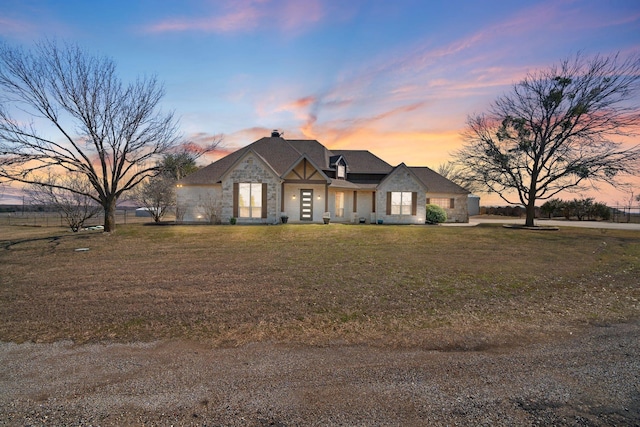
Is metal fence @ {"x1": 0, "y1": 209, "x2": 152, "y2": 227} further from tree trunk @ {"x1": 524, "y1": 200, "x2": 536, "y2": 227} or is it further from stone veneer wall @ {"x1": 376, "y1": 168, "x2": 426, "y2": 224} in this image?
tree trunk @ {"x1": 524, "y1": 200, "x2": 536, "y2": 227}

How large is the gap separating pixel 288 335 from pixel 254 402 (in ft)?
6.53

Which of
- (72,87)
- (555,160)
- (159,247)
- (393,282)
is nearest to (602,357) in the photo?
(393,282)

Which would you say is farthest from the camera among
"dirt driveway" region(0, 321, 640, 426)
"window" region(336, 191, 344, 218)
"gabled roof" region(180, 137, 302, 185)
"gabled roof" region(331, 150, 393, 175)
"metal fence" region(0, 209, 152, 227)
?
"metal fence" region(0, 209, 152, 227)

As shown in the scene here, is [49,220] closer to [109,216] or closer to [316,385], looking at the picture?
[109,216]

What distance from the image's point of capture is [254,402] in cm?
372

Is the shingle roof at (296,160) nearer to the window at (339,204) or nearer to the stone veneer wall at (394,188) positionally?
the window at (339,204)

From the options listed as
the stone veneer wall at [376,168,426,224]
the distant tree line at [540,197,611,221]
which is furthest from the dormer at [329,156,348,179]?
the distant tree line at [540,197,611,221]

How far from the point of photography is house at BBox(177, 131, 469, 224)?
23.0 metres

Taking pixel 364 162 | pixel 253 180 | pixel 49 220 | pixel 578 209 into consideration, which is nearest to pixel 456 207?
pixel 364 162

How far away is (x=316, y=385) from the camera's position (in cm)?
408

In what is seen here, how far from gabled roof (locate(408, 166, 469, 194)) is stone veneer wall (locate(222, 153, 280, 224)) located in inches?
616

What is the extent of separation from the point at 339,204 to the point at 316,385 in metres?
23.1

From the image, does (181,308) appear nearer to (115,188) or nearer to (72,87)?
(115,188)

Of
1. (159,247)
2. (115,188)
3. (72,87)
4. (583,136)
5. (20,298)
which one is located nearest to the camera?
(20,298)
